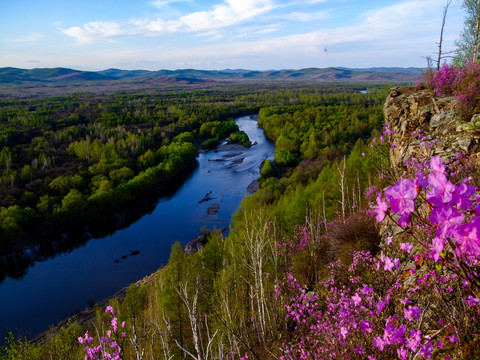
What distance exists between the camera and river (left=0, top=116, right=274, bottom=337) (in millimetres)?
15367

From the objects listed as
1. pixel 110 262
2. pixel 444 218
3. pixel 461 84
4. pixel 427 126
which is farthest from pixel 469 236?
pixel 110 262

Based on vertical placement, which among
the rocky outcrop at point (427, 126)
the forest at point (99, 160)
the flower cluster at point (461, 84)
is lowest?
the forest at point (99, 160)

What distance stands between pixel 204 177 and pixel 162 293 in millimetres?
21905

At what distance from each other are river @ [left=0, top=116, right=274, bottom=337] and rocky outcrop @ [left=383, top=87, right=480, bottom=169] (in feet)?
43.5

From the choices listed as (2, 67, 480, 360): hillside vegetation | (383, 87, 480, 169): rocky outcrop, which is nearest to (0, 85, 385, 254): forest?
(383, 87, 480, 169): rocky outcrop

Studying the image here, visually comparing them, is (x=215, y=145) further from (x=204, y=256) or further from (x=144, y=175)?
(x=204, y=256)

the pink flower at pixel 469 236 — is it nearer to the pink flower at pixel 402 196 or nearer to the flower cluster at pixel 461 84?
the pink flower at pixel 402 196

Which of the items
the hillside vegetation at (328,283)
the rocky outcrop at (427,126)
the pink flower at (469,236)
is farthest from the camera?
the rocky outcrop at (427,126)

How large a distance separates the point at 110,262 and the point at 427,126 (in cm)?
1805

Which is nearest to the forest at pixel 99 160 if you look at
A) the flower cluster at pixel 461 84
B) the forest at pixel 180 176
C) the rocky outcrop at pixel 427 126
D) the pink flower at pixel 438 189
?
the forest at pixel 180 176

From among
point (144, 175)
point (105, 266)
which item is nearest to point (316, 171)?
point (144, 175)

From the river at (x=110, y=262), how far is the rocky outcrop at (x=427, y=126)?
13267 millimetres

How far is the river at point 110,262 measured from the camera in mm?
15367

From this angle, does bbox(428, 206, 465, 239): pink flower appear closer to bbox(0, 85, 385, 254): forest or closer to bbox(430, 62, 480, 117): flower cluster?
bbox(430, 62, 480, 117): flower cluster
